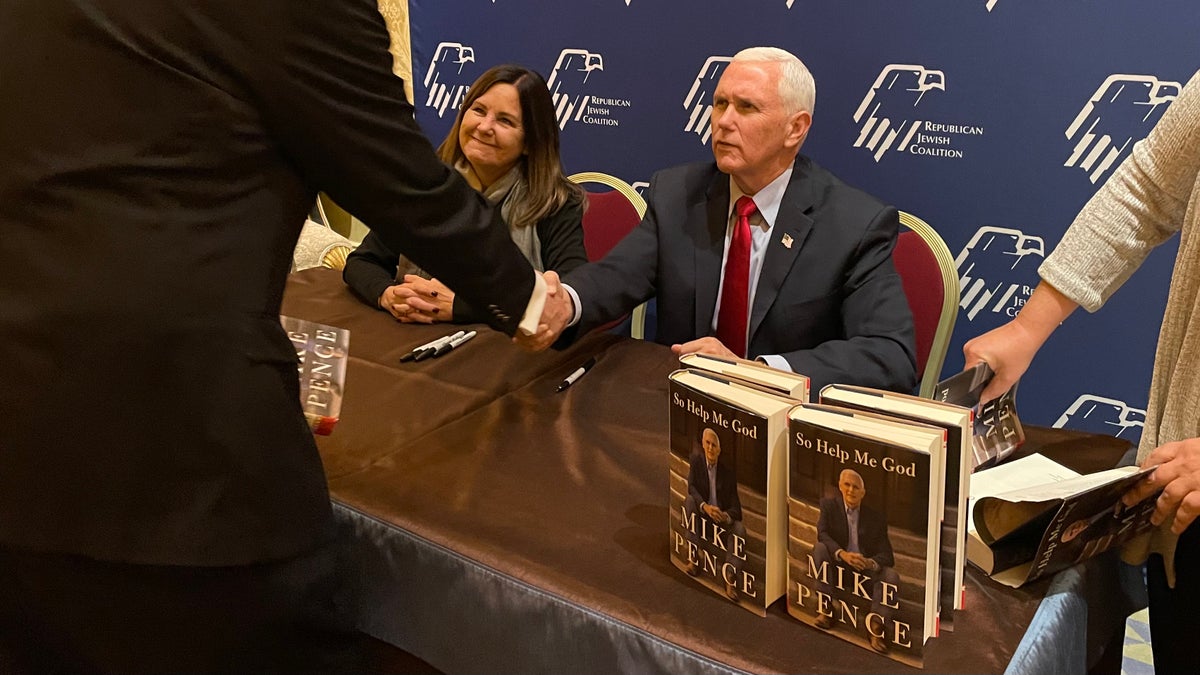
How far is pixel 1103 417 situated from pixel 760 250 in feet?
4.80

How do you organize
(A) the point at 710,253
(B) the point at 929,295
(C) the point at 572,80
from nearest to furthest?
(A) the point at 710,253 < (B) the point at 929,295 < (C) the point at 572,80

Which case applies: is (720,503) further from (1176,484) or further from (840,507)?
(1176,484)

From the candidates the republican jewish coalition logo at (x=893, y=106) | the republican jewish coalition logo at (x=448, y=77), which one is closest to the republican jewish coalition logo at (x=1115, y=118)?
the republican jewish coalition logo at (x=893, y=106)

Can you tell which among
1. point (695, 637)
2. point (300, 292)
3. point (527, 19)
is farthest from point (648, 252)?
point (527, 19)

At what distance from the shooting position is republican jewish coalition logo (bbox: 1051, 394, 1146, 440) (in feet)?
8.87

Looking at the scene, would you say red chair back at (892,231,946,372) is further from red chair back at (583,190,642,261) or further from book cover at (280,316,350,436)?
book cover at (280,316,350,436)

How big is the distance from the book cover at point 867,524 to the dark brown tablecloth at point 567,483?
4 cm

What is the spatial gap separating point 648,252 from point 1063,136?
1.43 metres

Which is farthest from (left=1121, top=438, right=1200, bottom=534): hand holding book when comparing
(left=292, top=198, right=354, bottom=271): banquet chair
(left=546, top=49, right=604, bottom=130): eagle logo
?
(left=546, top=49, right=604, bottom=130): eagle logo

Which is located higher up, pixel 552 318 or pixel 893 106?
pixel 893 106

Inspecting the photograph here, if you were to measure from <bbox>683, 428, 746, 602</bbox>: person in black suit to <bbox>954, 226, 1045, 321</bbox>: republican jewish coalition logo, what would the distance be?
6.84 ft

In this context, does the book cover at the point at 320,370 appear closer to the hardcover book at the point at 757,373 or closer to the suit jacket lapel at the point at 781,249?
the hardcover book at the point at 757,373

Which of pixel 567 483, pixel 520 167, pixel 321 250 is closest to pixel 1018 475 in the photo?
pixel 567 483

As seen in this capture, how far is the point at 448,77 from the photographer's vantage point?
427cm
